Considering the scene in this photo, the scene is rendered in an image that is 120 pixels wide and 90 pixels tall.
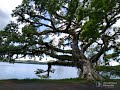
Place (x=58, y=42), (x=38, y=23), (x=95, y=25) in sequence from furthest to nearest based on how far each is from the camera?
(x=58, y=42)
(x=38, y=23)
(x=95, y=25)

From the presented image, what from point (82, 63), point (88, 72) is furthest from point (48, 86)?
point (82, 63)

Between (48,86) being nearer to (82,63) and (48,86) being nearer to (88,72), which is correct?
(88,72)

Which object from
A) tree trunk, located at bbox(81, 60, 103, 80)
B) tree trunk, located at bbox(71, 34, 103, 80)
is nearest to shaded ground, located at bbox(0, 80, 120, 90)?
tree trunk, located at bbox(81, 60, 103, 80)

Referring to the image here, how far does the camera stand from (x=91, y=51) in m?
35.4

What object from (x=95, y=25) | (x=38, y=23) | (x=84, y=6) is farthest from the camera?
(x=38, y=23)

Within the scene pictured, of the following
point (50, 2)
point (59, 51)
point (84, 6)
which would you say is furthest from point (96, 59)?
point (50, 2)

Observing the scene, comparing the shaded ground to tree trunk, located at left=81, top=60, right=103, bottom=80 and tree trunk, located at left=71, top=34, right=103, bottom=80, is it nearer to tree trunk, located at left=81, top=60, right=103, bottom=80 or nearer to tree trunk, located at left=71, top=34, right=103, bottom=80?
tree trunk, located at left=81, top=60, right=103, bottom=80

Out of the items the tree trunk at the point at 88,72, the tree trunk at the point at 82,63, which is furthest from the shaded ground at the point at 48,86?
the tree trunk at the point at 82,63

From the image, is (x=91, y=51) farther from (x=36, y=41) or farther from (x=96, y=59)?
Answer: (x=36, y=41)

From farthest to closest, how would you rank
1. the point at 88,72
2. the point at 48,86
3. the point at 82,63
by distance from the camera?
1. the point at 82,63
2. the point at 88,72
3. the point at 48,86

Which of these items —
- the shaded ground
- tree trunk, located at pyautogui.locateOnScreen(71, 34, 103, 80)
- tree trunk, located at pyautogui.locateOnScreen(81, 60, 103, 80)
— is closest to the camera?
the shaded ground

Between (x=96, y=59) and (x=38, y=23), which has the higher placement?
(x=38, y=23)

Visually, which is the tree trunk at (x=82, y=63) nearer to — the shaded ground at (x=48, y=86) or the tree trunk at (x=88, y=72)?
the tree trunk at (x=88, y=72)

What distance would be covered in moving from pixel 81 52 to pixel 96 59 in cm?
205
